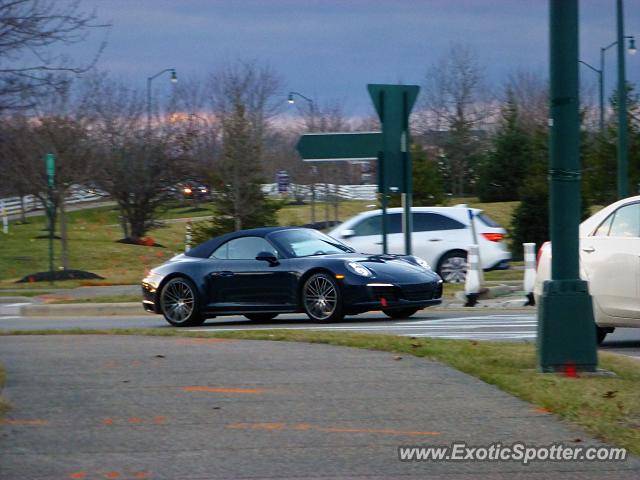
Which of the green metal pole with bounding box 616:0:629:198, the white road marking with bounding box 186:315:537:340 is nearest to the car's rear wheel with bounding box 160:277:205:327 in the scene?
the white road marking with bounding box 186:315:537:340

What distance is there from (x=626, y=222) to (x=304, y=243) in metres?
5.74

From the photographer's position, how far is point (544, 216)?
3716 cm

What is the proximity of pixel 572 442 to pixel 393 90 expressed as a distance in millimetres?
12530

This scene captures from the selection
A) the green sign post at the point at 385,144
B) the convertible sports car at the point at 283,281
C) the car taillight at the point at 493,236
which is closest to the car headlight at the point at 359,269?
the convertible sports car at the point at 283,281

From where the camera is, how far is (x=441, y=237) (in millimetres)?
23203

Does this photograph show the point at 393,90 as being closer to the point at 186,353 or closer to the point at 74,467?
the point at 186,353

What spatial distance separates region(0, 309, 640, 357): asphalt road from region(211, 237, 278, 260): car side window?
98cm

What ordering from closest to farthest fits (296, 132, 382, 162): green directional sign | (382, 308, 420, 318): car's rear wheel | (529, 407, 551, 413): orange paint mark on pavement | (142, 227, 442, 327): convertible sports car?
1. (529, 407, 551, 413): orange paint mark on pavement
2. (142, 227, 442, 327): convertible sports car
3. (382, 308, 420, 318): car's rear wheel
4. (296, 132, 382, 162): green directional sign

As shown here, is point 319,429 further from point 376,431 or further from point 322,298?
point 322,298

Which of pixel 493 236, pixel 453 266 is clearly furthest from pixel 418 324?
pixel 493 236

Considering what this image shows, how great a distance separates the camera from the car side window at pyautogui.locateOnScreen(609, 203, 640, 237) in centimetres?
1134

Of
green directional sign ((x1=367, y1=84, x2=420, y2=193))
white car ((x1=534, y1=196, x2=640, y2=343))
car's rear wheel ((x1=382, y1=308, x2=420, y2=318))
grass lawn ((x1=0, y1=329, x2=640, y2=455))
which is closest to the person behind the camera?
grass lawn ((x1=0, y1=329, x2=640, y2=455))

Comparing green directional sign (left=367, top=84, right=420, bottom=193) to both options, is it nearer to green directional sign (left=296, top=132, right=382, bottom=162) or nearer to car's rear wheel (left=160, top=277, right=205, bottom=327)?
green directional sign (left=296, top=132, right=382, bottom=162)

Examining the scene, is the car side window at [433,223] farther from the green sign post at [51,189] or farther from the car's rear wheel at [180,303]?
the green sign post at [51,189]
